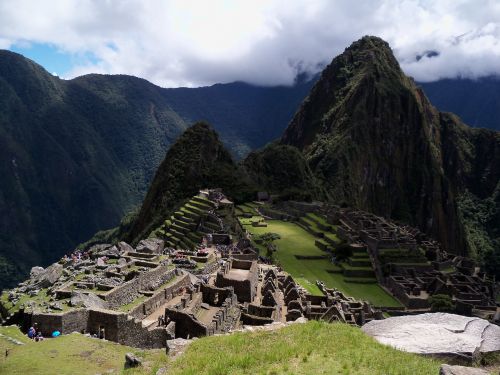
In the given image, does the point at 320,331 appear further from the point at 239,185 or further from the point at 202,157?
the point at 202,157

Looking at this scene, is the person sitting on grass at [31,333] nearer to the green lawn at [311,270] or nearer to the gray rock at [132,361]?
the gray rock at [132,361]

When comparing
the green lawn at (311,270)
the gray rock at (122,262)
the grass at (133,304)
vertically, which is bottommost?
the green lawn at (311,270)

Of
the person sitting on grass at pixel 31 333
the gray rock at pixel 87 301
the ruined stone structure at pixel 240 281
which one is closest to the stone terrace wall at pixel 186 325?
the gray rock at pixel 87 301

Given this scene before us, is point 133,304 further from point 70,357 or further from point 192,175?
point 192,175

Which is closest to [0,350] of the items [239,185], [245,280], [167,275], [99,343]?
[99,343]

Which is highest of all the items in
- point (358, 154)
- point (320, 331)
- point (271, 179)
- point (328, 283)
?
point (358, 154)

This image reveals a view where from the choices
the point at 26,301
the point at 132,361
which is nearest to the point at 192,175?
the point at 26,301
